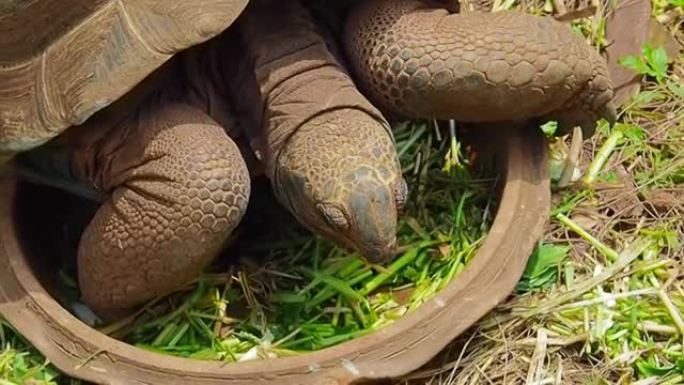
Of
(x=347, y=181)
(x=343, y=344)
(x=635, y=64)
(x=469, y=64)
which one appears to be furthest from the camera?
(x=635, y=64)

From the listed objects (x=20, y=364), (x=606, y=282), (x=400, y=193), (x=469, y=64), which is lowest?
(x=606, y=282)

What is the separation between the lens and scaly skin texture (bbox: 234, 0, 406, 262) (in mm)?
3170

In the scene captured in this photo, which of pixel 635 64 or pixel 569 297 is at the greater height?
pixel 635 64

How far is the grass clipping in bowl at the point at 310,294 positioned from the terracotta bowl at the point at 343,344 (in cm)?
18

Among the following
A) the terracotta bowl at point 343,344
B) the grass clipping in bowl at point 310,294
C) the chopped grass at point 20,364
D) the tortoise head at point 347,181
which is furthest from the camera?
the grass clipping in bowl at point 310,294

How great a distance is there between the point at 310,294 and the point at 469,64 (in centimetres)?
74

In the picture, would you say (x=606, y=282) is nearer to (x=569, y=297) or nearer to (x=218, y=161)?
(x=569, y=297)

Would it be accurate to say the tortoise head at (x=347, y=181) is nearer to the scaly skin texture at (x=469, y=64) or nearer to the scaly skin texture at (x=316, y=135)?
the scaly skin texture at (x=316, y=135)

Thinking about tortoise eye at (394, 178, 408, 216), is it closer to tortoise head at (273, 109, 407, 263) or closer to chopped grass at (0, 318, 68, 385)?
tortoise head at (273, 109, 407, 263)

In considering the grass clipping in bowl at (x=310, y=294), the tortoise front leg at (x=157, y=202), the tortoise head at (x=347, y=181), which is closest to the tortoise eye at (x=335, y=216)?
the tortoise head at (x=347, y=181)

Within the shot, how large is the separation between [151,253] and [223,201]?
9.3 inches

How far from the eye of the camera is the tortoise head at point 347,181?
10.3 feet

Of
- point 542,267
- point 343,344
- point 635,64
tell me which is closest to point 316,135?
point 343,344

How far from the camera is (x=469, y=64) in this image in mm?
3424
